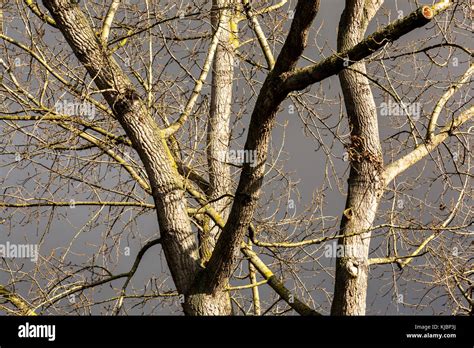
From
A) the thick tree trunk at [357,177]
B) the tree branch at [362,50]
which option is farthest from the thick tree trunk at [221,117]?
the tree branch at [362,50]

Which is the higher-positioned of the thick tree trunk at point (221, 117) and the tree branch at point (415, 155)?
the thick tree trunk at point (221, 117)

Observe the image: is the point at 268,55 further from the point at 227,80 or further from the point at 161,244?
the point at 161,244

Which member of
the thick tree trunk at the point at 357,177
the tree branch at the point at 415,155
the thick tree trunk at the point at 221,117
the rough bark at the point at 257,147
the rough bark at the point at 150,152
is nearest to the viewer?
the rough bark at the point at 257,147

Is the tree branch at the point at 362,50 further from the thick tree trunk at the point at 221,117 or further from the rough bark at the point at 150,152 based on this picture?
the thick tree trunk at the point at 221,117

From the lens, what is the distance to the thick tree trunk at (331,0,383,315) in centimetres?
682

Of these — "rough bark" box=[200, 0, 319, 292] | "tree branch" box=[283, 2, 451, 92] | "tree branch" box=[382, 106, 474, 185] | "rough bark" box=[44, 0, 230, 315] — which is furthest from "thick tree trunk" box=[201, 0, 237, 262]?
"tree branch" box=[283, 2, 451, 92]

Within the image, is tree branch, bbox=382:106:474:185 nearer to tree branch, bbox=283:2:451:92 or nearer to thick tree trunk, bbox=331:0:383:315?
thick tree trunk, bbox=331:0:383:315

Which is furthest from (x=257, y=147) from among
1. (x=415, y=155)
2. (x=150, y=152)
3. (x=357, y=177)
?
(x=415, y=155)

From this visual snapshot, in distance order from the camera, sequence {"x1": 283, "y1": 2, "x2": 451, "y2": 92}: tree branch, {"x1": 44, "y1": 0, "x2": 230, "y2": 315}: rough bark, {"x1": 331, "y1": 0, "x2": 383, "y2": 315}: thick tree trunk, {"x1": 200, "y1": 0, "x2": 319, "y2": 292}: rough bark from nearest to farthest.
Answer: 1. {"x1": 283, "y1": 2, "x2": 451, "y2": 92}: tree branch
2. {"x1": 200, "y1": 0, "x2": 319, "y2": 292}: rough bark
3. {"x1": 44, "y1": 0, "x2": 230, "y2": 315}: rough bark
4. {"x1": 331, "y1": 0, "x2": 383, "y2": 315}: thick tree trunk

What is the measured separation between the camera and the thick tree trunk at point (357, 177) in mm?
6816
